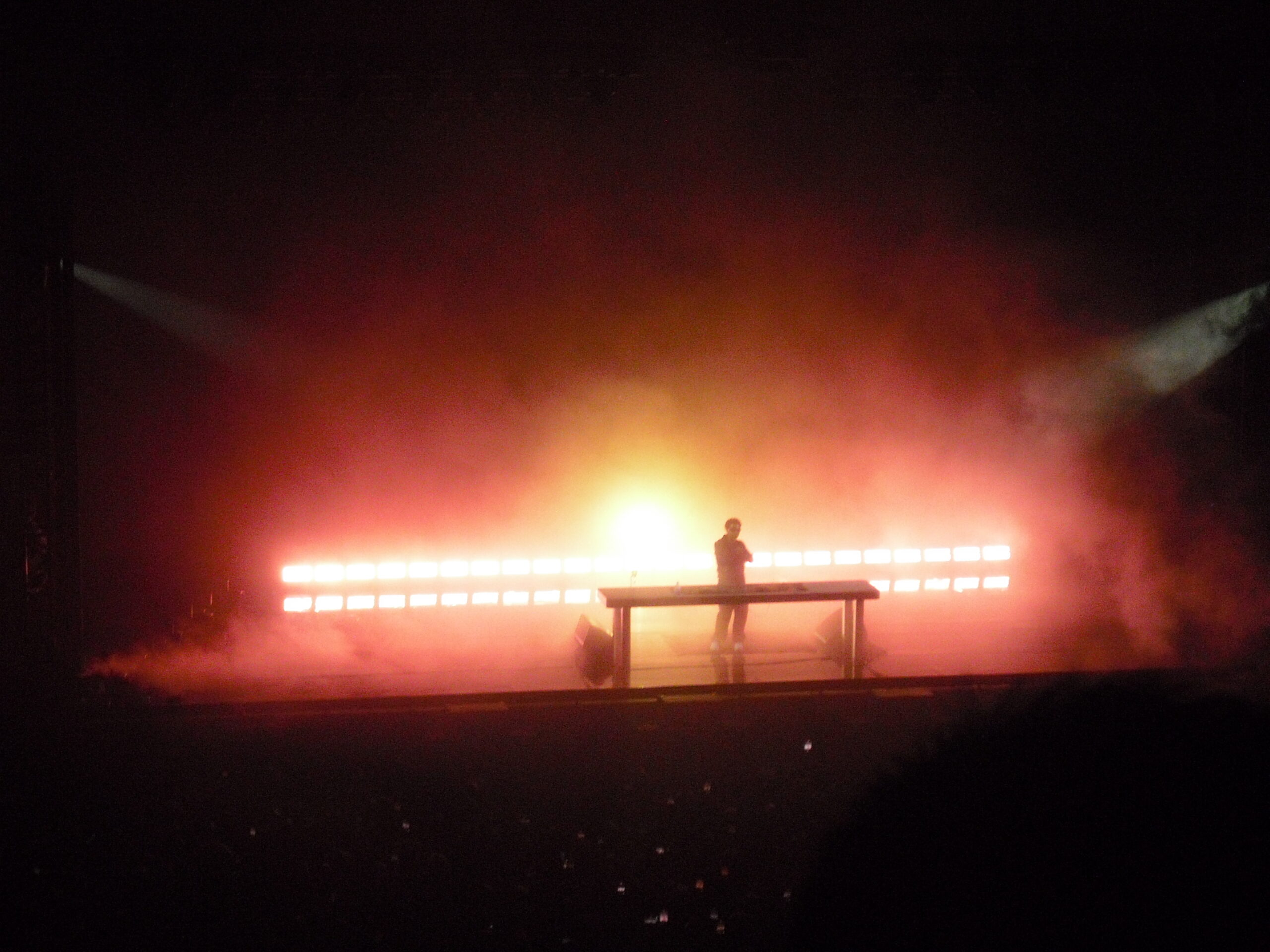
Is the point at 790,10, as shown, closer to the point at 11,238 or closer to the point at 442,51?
the point at 442,51

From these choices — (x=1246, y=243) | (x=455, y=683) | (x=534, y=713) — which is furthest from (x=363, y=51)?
(x=1246, y=243)

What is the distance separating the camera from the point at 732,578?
25.5ft

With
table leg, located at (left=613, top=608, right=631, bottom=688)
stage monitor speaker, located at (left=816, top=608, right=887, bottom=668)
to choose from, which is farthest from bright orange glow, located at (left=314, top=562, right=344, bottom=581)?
stage monitor speaker, located at (left=816, top=608, right=887, bottom=668)

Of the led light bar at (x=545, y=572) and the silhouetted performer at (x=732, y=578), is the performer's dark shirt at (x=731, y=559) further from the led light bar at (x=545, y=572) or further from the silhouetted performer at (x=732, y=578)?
the led light bar at (x=545, y=572)

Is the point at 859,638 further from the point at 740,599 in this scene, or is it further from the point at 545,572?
the point at 545,572

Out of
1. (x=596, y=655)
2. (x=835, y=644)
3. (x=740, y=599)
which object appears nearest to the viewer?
(x=596, y=655)

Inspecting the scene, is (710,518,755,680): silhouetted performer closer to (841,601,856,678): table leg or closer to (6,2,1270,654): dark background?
(841,601,856,678): table leg

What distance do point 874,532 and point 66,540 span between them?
681 centimetres

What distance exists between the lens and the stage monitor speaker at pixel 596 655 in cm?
688

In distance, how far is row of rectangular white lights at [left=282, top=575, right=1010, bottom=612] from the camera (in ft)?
28.7

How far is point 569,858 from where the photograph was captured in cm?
242

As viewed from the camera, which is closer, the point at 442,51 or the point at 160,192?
the point at 442,51

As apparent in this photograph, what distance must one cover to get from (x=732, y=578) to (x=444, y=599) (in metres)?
2.79

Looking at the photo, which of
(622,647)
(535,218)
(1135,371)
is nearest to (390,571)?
(622,647)
